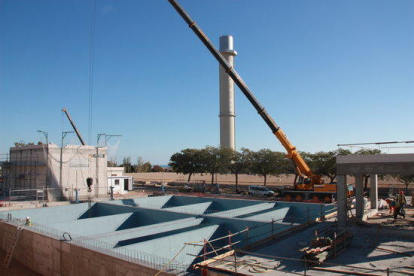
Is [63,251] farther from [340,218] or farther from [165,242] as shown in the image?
[340,218]

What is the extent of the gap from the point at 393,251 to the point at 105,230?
56.9 ft

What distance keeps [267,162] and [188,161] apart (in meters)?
15.2

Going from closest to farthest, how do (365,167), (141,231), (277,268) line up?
(277,268), (365,167), (141,231)

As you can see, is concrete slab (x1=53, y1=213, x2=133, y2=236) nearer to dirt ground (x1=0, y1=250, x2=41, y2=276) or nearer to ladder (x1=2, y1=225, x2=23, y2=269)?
ladder (x1=2, y1=225, x2=23, y2=269)

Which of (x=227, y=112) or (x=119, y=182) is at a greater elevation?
(x=227, y=112)

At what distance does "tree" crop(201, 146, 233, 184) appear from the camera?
61031mm

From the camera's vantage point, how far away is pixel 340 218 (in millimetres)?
17641

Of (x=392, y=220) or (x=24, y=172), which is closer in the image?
(x=392, y=220)

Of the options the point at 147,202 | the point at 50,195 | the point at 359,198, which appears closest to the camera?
the point at 359,198

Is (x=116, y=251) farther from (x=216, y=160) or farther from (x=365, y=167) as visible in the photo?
(x=216, y=160)

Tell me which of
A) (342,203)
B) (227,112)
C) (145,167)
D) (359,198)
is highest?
(227,112)

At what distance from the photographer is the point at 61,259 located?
16703 mm

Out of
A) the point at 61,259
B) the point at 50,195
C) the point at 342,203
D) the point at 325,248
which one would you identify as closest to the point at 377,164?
the point at 342,203

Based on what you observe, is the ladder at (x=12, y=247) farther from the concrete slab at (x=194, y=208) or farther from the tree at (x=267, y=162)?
the tree at (x=267, y=162)
